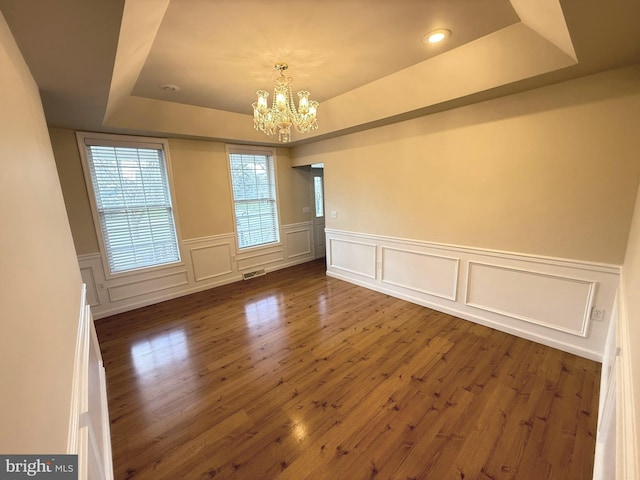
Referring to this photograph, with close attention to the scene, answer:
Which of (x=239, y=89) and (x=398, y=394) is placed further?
(x=239, y=89)

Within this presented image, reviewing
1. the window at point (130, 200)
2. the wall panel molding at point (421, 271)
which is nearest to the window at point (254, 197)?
the window at point (130, 200)

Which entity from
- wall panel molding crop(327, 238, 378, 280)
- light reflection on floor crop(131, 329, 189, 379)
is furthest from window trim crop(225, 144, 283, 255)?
light reflection on floor crop(131, 329, 189, 379)

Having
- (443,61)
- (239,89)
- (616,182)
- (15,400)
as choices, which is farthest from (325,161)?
(15,400)

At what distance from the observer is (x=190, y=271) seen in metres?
4.14

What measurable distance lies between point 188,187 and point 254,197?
1.13 metres

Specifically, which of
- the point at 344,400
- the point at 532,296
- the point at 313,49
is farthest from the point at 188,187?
the point at 532,296

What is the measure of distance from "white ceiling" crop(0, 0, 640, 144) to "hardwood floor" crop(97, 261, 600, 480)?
7.59ft

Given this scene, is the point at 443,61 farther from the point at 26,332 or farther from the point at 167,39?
the point at 26,332

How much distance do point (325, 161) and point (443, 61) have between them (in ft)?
7.25

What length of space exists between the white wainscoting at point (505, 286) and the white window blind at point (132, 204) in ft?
9.71

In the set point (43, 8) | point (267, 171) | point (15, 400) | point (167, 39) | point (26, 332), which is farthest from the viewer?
point (267, 171)

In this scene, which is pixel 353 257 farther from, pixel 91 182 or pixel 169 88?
pixel 91 182

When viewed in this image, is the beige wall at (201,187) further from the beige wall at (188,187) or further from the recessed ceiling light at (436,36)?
the recessed ceiling light at (436,36)

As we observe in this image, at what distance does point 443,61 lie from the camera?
95.3 inches
